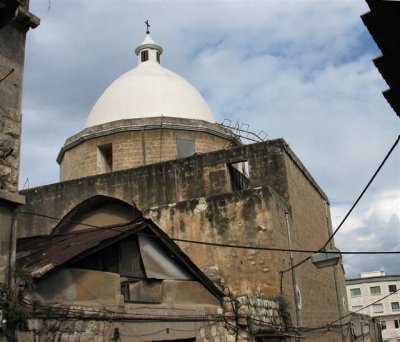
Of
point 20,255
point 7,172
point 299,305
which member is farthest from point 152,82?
point 7,172

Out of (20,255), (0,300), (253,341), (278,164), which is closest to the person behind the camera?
(0,300)

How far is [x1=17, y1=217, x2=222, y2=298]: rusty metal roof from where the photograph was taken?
644 cm

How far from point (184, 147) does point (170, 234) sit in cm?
536

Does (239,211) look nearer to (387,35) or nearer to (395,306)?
(387,35)

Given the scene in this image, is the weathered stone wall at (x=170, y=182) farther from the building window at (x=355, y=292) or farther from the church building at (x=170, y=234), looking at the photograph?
the building window at (x=355, y=292)

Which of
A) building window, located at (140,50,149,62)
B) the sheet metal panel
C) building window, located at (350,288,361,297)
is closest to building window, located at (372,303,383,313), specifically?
building window, located at (350,288,361,297)

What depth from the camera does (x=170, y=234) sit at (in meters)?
14.3

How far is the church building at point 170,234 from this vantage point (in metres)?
6.96

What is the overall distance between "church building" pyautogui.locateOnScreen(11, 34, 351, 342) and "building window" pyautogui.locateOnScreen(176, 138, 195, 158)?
41mm

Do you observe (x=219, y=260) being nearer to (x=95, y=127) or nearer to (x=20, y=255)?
(x=20, y=255)

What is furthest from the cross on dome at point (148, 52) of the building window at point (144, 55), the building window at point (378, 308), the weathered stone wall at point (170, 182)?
the building window at point (378, 308)

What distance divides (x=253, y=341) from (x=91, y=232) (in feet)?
13.7

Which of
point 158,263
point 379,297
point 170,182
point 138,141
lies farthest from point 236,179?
point 379,297

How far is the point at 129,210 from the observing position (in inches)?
664
